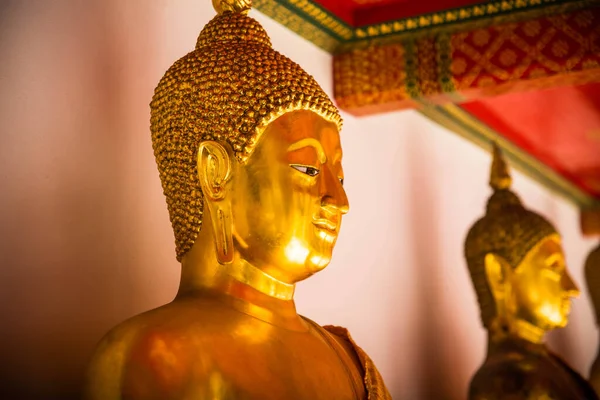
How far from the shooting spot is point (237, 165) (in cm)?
154

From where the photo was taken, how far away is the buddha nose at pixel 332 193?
154 centimetres

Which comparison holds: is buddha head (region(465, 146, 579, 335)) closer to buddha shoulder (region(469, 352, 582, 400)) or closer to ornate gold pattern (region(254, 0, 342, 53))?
buddha shoulder (region(469, 352, 582, 400))

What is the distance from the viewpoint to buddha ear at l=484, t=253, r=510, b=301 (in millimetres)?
2738

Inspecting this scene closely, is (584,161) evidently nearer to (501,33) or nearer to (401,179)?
(401,179)

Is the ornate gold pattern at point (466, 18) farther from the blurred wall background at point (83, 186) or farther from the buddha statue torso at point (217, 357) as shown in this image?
the buddha statue torso at point (217, 357)

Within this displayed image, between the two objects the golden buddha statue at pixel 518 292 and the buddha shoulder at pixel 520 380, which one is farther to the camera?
the golden buddha statue at pixel 518 292

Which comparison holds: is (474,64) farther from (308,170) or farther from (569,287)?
(308,170)

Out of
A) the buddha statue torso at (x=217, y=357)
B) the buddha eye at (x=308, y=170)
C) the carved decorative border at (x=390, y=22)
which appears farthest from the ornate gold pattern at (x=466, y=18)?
the buddha statue torso at (x=217, y=357)

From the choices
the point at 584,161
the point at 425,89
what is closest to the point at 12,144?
the point at 425,89

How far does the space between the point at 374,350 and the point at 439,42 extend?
932mm

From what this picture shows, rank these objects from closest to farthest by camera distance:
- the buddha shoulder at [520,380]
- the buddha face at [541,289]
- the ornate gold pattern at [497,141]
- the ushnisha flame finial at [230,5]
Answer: the ushnisha flame finial at [230,5], the buddha shoulder at [520,380], the buddha face at [541,289], the ornate gold pattern at [497,141]

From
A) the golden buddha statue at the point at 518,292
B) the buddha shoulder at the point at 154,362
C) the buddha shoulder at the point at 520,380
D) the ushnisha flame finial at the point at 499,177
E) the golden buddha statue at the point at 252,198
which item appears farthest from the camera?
the ushnisha flame finial at the point at 499,177

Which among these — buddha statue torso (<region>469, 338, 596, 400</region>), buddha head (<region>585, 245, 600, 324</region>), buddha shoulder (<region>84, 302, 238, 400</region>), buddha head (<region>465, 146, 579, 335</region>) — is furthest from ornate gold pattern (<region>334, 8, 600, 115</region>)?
buddha head (<region>585, 245, 600, 324</region>)

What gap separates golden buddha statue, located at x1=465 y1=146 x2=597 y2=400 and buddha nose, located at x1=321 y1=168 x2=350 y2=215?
1.21 metres
